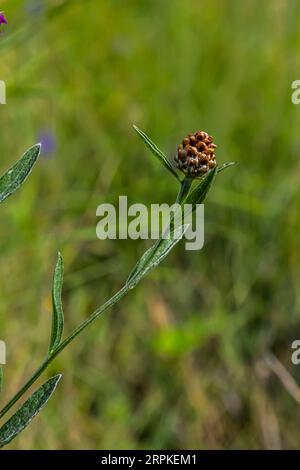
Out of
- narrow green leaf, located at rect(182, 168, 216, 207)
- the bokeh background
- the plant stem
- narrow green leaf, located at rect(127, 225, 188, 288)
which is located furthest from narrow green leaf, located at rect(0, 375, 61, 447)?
the bokeh background

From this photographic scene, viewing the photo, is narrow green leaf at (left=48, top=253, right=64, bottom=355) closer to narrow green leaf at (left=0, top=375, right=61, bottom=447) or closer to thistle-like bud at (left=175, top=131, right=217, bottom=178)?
narrow green leaf at (left=0, top=375, right=61, bottom=447)

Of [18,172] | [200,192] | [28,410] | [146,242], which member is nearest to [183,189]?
[200,192]

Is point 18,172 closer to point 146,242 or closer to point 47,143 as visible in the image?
point 146,242

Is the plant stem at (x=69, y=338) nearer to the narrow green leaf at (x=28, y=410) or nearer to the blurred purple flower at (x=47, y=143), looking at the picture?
the narrow green leaf at (x=28, y=410)

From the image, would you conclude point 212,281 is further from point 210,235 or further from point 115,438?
point 115,438

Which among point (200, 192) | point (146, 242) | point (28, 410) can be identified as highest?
point (146, 242)
